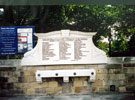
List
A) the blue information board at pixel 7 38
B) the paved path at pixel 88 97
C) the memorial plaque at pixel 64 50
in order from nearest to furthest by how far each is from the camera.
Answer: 1. the paved path at pixel 88 97
2. the memorial plaque at pixel 64 50
3. the blue information board at pixel 7 38

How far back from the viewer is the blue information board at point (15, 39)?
5285 millimetres

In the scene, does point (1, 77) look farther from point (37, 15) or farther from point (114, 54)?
point (114, 54)

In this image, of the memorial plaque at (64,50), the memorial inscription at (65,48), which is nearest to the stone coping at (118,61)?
the memorial plaque at (64,50)

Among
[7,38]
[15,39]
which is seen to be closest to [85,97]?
[15,39]

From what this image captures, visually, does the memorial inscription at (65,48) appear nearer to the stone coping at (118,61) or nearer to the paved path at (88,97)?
the stone coping at (118,61)

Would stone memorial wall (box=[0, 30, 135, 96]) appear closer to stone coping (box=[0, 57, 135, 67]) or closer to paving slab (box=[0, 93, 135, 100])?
stone coping (box=[0, 57, 135, 67])

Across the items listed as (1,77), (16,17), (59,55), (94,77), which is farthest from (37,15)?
(94,77)

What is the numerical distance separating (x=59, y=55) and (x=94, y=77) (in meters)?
1.36

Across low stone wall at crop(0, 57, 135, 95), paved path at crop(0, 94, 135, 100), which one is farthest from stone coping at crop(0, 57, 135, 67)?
paved path at crop(0, 94, 135, 100)

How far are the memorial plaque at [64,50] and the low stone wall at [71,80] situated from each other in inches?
8.0

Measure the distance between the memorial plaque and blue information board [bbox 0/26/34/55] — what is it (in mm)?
410

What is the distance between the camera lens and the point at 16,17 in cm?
628

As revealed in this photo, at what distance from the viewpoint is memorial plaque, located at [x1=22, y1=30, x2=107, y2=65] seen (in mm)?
5094

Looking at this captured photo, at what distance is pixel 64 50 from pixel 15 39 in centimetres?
172
